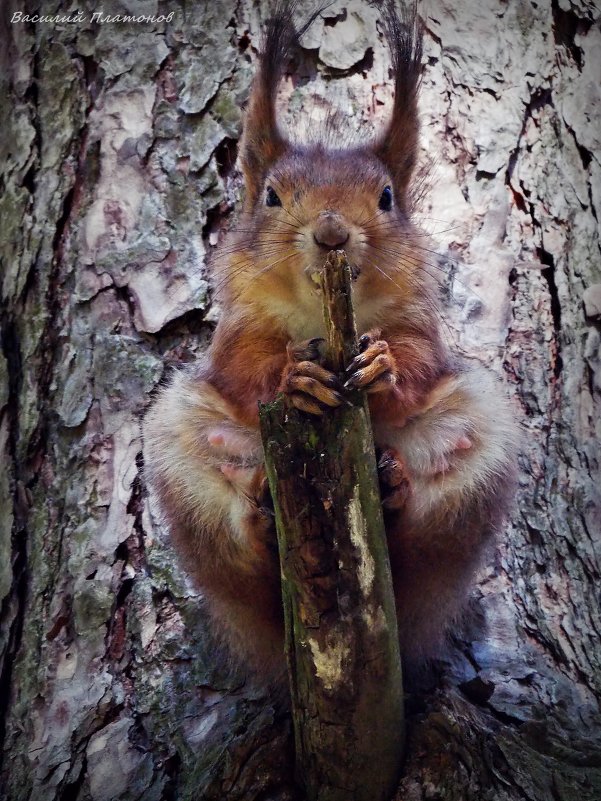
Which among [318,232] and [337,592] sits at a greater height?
[318,232]

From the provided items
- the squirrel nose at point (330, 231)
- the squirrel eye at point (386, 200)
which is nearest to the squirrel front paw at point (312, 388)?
the squirrel nose at point (330, 231)

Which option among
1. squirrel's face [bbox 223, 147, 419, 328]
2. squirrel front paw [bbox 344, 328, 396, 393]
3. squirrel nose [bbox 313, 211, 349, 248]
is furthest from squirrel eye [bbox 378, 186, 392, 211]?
squirrel front paw [bbox 344, 328, 396, 393]

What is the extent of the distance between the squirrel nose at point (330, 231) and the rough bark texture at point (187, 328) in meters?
0.72

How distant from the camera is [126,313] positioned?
8.57 feet

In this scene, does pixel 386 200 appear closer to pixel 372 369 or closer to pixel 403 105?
pixel 403 105

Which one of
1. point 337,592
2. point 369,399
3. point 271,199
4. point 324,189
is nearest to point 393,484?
point 369,399

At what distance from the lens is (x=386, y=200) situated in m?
2.22

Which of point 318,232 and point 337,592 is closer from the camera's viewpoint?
point 337,592

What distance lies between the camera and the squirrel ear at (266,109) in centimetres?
234

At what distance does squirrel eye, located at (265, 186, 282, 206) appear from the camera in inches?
88.0

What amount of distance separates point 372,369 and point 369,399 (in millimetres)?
358

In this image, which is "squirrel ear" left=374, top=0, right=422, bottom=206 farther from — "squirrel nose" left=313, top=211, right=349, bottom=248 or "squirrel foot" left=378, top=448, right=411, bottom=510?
"squirrel foot" left=378, top=448, right=411, bottom=510

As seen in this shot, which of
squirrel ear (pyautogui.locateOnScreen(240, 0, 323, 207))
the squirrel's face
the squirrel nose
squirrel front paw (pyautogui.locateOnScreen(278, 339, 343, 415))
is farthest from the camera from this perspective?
squirrel ear (pyautogui.locateOnScreen(240, 0, 323, 207))

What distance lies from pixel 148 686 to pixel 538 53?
7.36 feet
